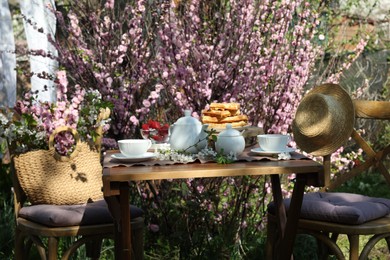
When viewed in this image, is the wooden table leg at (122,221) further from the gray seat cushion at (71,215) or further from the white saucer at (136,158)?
the gray seat cushion at (71,215)

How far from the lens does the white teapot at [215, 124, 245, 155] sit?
119 inches

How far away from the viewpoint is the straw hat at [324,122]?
11.7 feet

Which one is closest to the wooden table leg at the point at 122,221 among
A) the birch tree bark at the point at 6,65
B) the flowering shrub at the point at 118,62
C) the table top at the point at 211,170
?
the table top at the point at 211,170

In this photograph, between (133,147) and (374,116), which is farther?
(374,116)

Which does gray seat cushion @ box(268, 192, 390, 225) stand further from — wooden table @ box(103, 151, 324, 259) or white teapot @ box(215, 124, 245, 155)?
white teapot @ box(215, 124, 245, 155)

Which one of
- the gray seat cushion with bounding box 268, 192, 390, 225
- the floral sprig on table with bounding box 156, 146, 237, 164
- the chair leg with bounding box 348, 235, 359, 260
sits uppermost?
the floral sprig on table with bounding box 156, 146, 237, 164

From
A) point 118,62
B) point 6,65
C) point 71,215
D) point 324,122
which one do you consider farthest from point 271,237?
point 6,65

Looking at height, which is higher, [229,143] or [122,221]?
[229,143]

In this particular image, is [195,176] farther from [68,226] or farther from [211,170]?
[68,226]

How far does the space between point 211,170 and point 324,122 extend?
102cm

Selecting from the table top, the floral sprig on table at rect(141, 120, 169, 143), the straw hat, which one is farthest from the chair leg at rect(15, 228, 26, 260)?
the straw hat

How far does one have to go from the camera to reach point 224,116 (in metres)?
3.36

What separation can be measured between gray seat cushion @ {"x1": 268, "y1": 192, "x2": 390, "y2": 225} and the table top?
34 cm

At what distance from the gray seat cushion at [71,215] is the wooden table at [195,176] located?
223 mm
